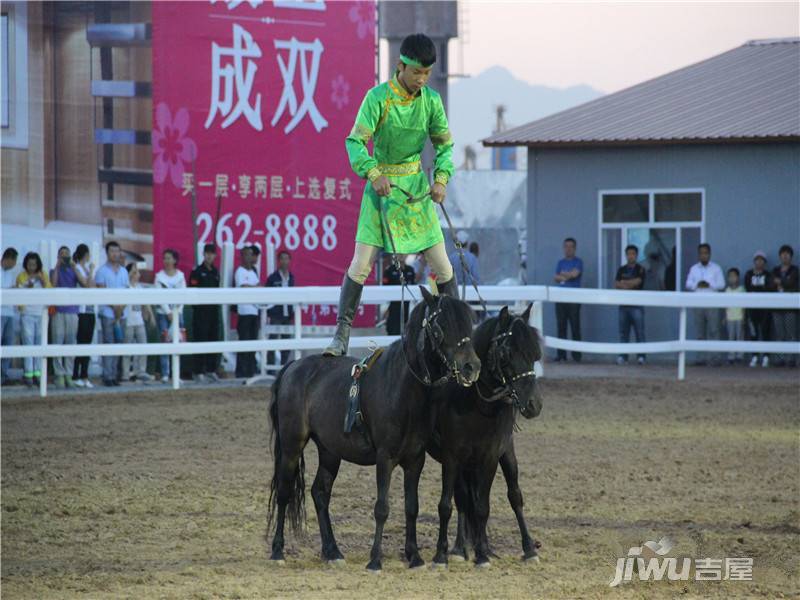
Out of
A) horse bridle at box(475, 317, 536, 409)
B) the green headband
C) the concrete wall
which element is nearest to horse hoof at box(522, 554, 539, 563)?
horse bridle at box(475, 317, 536, 409)

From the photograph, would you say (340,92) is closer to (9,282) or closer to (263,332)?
(263,332)

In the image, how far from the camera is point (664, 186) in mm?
22750

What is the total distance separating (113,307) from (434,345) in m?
11.1

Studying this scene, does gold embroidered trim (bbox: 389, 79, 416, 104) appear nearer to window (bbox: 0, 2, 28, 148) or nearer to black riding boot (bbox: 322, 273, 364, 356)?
black riding boot (bbox: 322, 273, 364, 356)

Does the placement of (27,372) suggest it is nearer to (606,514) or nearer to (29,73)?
(29,73)

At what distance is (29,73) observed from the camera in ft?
59.2

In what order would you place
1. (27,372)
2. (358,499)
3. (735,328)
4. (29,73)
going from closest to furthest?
(358,499)
(27,372)
(29,73)
(735,328)

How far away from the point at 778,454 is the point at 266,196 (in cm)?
1088

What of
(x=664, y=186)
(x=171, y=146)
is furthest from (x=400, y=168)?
(x=664, y=186)

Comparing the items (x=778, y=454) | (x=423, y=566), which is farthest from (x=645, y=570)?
(x=778, y=454)

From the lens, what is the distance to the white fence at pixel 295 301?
1570 cm

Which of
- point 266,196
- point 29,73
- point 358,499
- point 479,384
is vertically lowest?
point 358,499

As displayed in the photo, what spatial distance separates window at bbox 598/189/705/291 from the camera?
22594 mm

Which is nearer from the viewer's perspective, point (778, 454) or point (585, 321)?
point (778, 454)
